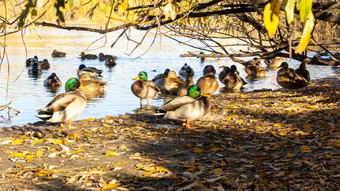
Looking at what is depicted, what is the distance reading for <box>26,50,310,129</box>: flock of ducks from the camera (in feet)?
24.4

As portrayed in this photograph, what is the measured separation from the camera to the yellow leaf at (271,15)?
6.95 feet

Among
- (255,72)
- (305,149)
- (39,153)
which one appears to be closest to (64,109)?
(39,153)

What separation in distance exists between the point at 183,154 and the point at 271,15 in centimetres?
343

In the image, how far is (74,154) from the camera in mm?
5535

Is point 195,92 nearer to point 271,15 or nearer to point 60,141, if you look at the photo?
point 60,141

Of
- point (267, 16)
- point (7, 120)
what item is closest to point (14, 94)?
point (7, 120)

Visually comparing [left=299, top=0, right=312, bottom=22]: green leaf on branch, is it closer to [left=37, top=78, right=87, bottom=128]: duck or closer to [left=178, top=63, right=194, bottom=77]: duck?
[left=37, top=78, right=87, bottom=128]: duck

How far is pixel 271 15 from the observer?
2.16 meters

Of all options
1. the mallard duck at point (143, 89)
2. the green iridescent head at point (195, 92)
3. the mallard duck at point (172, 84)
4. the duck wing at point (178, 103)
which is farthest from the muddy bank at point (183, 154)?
the mallard duck at point (172, 84)

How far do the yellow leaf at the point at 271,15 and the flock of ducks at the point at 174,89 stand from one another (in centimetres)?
211

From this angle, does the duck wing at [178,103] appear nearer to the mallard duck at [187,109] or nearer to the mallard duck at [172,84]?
the mallard duck at [187,109]

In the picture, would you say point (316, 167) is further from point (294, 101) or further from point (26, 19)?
point (294, 101)

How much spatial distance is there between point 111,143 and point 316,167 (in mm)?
2956

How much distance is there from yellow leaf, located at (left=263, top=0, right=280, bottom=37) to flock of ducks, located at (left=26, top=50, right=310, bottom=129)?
2.11 meters
